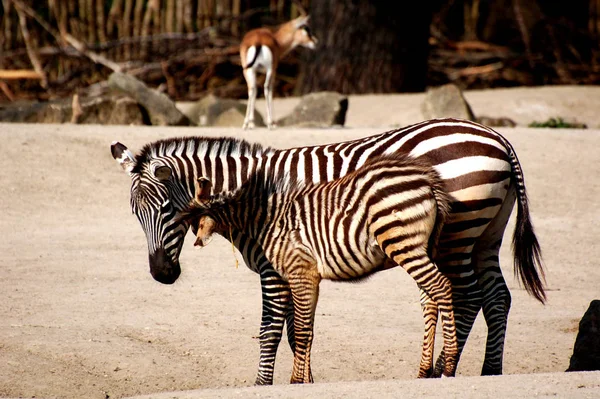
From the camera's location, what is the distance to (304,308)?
244 inches

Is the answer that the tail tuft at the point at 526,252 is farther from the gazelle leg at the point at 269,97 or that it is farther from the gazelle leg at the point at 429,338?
the gazelle leg at the point at 269,97

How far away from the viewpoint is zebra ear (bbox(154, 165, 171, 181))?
251 inches

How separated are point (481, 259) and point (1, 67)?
45.2 feet

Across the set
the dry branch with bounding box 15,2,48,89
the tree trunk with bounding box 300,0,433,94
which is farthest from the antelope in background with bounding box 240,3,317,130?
the dry branch with bounding box 15,2,48,89

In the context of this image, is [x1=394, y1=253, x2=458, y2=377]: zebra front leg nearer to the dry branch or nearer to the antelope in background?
the antelope in background

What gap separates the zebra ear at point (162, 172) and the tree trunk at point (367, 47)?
1116 centimetres

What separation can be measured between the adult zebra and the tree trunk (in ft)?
34.4

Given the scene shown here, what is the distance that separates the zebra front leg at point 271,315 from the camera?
6434 mm

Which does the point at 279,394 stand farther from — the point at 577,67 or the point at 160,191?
the point at 577,67

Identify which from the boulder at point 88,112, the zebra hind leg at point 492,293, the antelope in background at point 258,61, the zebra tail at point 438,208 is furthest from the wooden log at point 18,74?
the zebra tail at point 438,208

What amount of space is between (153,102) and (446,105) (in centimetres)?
408

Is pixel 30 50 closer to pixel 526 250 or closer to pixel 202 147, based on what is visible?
pixel 202 147

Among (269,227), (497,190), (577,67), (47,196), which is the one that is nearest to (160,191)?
(269,227)

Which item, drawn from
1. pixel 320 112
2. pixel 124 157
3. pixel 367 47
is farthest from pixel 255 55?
pixel 124 157
